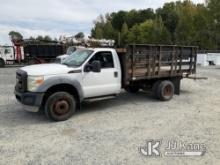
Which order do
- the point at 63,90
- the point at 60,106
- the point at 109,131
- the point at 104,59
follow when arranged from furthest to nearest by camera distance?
the point at 104,59 → the point at 63,90 → the point at 60,106 → the point at 109,131

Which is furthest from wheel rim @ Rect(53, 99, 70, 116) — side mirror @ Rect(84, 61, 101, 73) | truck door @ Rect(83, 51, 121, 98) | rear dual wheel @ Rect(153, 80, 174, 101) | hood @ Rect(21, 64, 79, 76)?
rear dual wheel @ Rect(153, 80, 174, 101)

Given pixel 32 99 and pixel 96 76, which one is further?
pixel 96 76

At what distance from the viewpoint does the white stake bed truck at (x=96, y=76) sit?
6.82 m

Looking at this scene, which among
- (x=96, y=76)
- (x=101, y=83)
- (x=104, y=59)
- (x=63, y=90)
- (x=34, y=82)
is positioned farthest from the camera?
(x=104, y=59)

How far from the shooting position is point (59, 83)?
273 inches

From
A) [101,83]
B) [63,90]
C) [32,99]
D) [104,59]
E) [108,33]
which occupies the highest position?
[108,33]

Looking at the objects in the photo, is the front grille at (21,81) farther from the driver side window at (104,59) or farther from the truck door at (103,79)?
the driver side window at (104,59)

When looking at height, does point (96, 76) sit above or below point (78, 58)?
below

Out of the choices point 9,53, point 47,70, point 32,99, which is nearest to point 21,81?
point 32,99

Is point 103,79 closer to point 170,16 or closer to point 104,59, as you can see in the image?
point 104,59

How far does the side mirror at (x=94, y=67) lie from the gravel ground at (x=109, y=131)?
4.32 ft

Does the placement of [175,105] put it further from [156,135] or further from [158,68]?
[156,135]

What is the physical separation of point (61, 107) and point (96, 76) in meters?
1.35

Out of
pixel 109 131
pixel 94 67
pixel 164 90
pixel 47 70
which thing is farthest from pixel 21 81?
pixel 164 90
